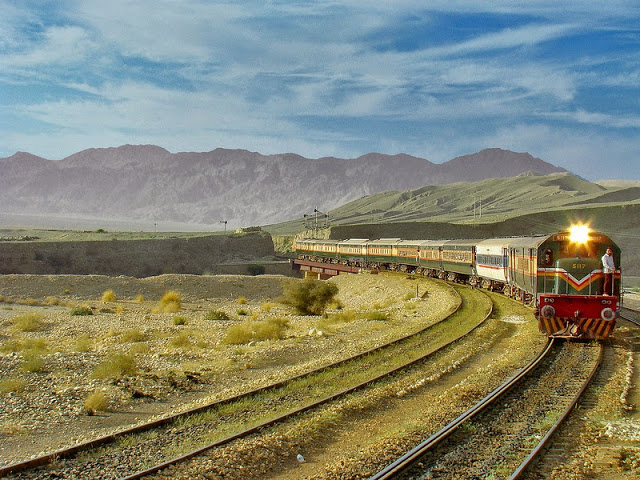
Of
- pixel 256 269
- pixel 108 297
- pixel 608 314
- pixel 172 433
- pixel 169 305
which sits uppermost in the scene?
pixel 608 314

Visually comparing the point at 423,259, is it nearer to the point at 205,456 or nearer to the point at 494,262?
the point at 494,262

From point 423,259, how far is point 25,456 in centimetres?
4709

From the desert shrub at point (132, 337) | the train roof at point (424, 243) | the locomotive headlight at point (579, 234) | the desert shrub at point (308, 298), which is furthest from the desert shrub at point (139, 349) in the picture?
the train roof at point (424, 243)

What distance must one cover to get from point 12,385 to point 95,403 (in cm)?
287

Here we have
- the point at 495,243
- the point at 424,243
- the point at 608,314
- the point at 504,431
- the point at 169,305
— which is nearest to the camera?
the point at 504,431

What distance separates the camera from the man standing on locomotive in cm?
1758

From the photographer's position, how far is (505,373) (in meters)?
14.1

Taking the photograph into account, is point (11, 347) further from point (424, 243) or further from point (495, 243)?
point (424, 243)

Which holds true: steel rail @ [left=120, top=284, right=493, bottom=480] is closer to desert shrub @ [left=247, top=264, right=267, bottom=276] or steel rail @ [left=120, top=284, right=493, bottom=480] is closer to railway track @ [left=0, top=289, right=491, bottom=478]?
railway track @ [left=0, top=289, right=491, bottom=478]

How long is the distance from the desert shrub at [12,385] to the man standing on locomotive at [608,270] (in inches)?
608

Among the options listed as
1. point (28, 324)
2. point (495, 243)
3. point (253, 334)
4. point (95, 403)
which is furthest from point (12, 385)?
point (495, 243)

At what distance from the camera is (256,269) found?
3600 inches

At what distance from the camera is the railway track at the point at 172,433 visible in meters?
8.48

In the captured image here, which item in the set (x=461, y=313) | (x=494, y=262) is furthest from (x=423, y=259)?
(x=461, y=313)
